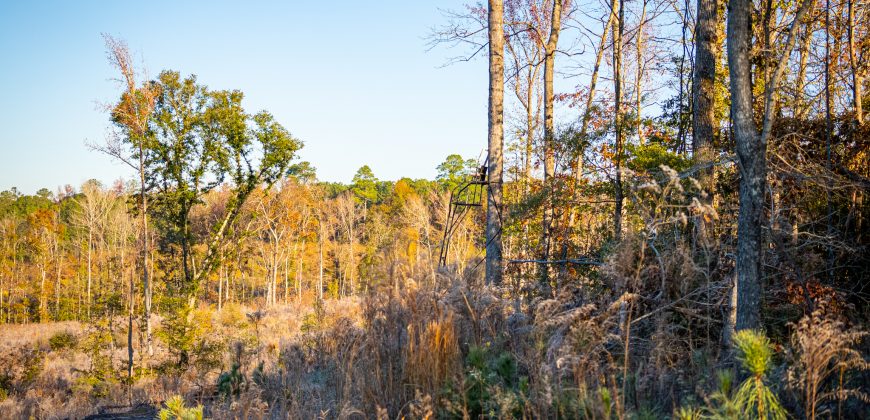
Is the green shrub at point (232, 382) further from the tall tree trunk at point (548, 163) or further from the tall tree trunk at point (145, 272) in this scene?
the tall tree trunk at point (145, 272)

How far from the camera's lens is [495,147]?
7.01m

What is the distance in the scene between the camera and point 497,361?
3404 millimetres

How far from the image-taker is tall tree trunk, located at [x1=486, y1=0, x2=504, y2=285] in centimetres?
685

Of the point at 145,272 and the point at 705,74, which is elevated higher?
the point at 705,74

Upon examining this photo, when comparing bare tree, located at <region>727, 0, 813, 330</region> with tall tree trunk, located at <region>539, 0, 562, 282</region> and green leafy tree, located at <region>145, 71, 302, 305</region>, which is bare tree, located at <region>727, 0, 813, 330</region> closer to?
tall tree trunk, located at <region>539, 0, 562, 282</region>

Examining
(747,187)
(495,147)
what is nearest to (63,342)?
(495,147)

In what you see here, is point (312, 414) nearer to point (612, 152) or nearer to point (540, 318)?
point (540, 318)

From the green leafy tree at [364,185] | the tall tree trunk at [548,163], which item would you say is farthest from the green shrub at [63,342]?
the green leafy tree at [364,185]

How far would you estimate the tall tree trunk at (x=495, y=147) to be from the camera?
685 centimetres

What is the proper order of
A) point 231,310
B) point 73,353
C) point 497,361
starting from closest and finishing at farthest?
point 497,361, point 73,353, point 231,310

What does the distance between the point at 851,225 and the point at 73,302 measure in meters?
41.5

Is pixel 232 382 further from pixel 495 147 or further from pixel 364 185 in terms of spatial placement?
Result: pixel 364 185

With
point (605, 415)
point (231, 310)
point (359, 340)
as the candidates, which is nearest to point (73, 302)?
point (231, 310)

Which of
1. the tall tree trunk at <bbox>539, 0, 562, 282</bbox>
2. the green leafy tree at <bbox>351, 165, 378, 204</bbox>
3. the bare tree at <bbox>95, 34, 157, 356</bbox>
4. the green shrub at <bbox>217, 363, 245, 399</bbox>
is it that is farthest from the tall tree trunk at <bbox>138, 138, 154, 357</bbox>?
the green leafy tree at <bbox>351, 165, 378, 204</bbox>
